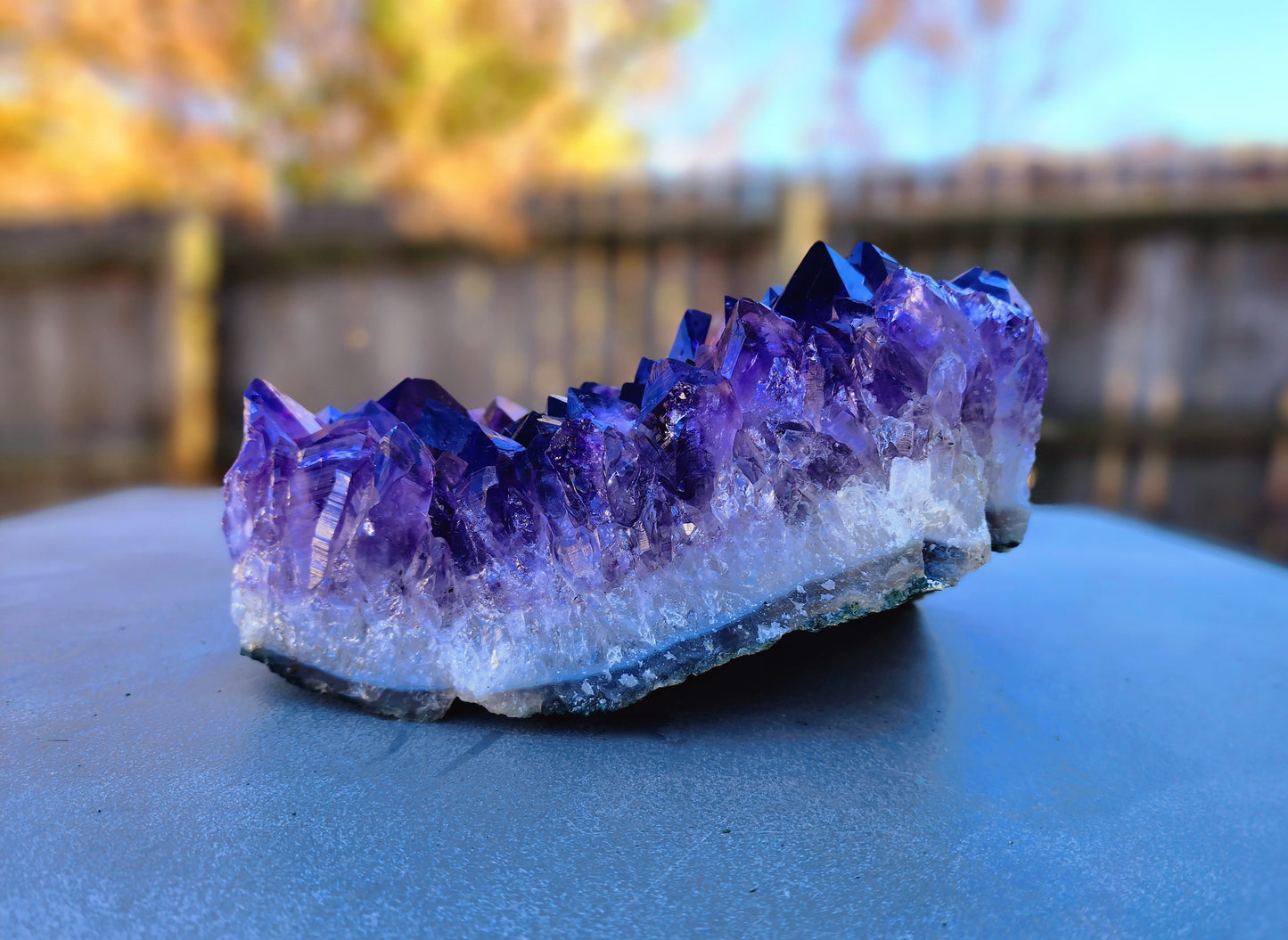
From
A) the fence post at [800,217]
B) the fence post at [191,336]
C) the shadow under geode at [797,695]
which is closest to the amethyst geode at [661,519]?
the shadow under geode at [797,695]

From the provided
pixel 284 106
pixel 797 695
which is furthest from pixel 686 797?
pixel 284 106

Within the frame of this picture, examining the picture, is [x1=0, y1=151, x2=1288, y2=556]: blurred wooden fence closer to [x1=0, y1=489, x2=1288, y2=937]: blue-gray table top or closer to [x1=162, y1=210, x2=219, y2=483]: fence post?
[x1=162, y1=210, x2=219, y2=483]: fence post

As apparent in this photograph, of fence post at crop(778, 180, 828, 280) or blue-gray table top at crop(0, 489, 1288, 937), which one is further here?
fence post at crop(778, 180, 828, 280)

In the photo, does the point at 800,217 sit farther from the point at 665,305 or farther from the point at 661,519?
the point at 661,519

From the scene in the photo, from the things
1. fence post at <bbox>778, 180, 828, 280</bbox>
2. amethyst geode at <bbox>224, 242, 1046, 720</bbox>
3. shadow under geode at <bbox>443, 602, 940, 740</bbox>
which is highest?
fence post at <bbox>778, 180, 828, 280</bbox>

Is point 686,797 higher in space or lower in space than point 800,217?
lower

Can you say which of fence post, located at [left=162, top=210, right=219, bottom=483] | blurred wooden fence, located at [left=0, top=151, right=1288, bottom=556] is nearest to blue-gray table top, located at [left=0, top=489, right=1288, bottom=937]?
blurred wooden fence, located at [left=0, top=151, right=1288, bottom=556]

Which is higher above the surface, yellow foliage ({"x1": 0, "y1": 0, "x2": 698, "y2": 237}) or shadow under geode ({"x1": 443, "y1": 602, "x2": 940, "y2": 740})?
yellow foliage ({"x1": 0, "y1": 0, "x2": 698, "y2": 237})
